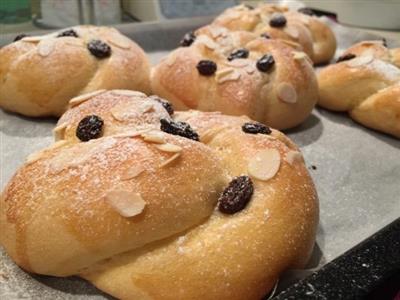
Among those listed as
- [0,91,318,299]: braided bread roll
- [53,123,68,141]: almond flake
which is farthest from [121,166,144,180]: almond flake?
[53,123,68,141]: almond flake

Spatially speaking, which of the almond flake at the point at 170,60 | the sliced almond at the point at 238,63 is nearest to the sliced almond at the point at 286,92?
the sliced almond at the point at 238,63

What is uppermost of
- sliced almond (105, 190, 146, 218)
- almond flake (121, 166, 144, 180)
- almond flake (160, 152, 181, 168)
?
almond flake (160, 152, 181, 168)

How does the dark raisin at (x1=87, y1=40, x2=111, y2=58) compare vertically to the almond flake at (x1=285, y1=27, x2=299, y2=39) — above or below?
above

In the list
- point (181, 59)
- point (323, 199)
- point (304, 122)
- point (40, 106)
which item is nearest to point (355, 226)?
point (323, 199)

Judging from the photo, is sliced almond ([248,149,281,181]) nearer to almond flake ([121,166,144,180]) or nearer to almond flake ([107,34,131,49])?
almond flake ([121,166,144,180])

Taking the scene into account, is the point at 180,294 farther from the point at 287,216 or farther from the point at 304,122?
the point at 304,122

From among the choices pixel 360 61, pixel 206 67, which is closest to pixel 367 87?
pixel 360 61
